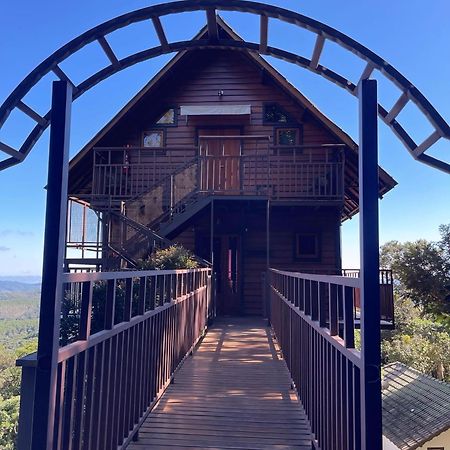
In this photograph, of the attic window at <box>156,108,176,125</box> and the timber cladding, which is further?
the attic window at <box>156,108,176,125</box>

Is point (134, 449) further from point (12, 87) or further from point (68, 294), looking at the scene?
point (68, 294)

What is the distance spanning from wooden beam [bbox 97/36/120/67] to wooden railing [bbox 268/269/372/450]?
7.06 feet

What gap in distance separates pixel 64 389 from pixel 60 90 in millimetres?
1486

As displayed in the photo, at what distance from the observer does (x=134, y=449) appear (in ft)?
10.3

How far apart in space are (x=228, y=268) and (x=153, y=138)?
477 cm

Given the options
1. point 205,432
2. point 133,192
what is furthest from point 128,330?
point 133,192

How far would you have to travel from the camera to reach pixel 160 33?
323 centimetres

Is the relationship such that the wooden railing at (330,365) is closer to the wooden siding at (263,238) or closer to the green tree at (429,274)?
the wooden siding at (263,238)

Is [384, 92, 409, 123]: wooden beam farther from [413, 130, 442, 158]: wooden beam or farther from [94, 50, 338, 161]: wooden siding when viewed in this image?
[94, 50, 338, 161]: wooden siding

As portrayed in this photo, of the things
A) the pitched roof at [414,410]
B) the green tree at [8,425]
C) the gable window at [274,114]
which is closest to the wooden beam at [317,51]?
the pitched roof at [414,410]

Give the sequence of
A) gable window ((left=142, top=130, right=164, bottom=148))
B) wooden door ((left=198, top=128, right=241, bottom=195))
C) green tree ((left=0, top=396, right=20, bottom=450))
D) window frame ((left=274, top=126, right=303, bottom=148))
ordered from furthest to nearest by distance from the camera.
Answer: gable window ((left=142, top=130, right=164, bottom=148)) < window frame ((left=274, top=126, right=303, bottom=148)) < green tree ((left=0, top=396, right=20, bottom=450)) < wooden door ((left=198, top=128, right=241, bottom=195))

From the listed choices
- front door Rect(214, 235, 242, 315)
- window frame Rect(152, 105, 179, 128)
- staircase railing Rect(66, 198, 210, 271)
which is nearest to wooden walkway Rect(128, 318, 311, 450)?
staircase railing Rect(66, 198, 210, 271)

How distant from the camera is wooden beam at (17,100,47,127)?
9.71ft

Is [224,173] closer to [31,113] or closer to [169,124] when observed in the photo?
[169,124]
